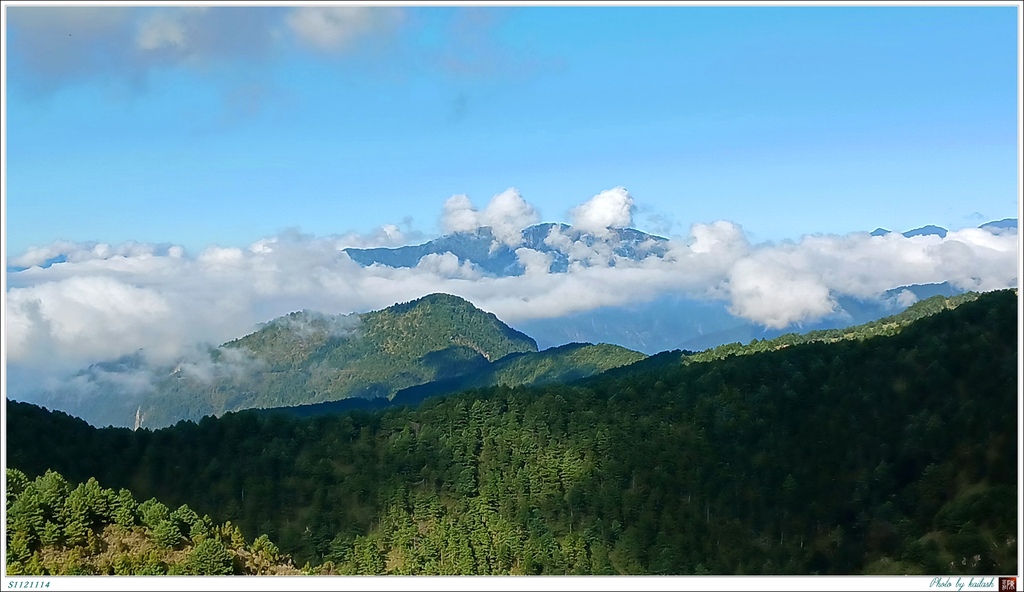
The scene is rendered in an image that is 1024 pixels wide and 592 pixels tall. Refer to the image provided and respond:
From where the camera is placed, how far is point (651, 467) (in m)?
81.2

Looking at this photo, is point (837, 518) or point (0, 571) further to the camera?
point (837, 518)

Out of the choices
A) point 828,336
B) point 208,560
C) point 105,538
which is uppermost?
point 828,336

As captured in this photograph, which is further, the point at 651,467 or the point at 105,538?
the point at 651,467

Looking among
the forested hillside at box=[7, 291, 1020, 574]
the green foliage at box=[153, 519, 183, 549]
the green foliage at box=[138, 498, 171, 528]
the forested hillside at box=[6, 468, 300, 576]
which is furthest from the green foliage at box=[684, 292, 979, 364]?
the green foliage at box=[153, 519, 183, 549]

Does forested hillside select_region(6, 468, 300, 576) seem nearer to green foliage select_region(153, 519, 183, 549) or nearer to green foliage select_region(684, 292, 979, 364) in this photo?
green foliage select_region(153, 519, 183, 549)

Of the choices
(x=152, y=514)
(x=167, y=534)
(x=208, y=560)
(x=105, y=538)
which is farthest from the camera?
(x=152, y=514)

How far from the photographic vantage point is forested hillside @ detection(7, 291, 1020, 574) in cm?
6575

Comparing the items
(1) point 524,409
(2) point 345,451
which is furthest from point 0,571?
(1) point 524,409

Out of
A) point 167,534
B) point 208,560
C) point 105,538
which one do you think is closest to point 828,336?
point 208,560

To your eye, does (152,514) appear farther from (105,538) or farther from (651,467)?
(651,467)

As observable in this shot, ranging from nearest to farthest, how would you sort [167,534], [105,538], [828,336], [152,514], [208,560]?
[208,560]
[105,538]
[167,534]
[152,514]
[828,336]

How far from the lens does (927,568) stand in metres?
54.0

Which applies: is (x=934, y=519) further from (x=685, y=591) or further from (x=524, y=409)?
(x=524, y=409)

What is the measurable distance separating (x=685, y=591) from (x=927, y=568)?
1102 inches
